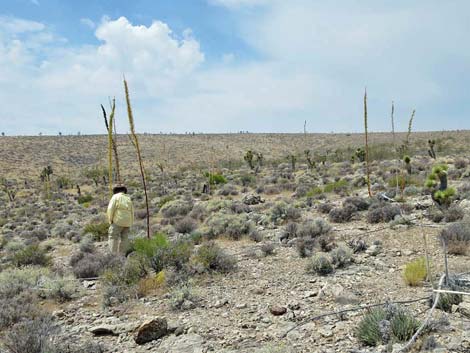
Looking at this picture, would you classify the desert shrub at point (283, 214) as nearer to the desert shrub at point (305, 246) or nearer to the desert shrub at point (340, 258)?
the desert shrub at point (305, 246)

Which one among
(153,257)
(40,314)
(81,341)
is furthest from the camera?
(153,257)

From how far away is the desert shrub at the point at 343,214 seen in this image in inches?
502

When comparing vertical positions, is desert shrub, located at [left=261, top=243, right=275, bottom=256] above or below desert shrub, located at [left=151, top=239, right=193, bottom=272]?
below

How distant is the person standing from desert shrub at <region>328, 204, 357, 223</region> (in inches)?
256

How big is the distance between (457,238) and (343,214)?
447cm

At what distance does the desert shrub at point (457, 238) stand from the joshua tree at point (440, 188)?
9.18 ft

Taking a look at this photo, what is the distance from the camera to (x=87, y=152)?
6444 centimetres

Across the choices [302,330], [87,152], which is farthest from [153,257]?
[87,152]

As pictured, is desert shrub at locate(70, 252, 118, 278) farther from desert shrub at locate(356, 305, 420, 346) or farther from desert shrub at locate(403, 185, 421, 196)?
desert shrub at locate(403, 185, 421, 196)

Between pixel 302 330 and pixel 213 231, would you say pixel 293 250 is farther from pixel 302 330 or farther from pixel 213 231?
pixel 302 330

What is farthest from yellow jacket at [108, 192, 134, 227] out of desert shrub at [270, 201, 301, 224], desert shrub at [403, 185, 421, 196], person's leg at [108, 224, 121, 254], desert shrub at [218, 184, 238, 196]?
desert shrub at [218, 184, 238, 196]

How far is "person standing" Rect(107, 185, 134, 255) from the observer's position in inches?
382

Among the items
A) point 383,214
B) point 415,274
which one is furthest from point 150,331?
point 383,214

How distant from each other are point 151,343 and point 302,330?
2.04 metres
